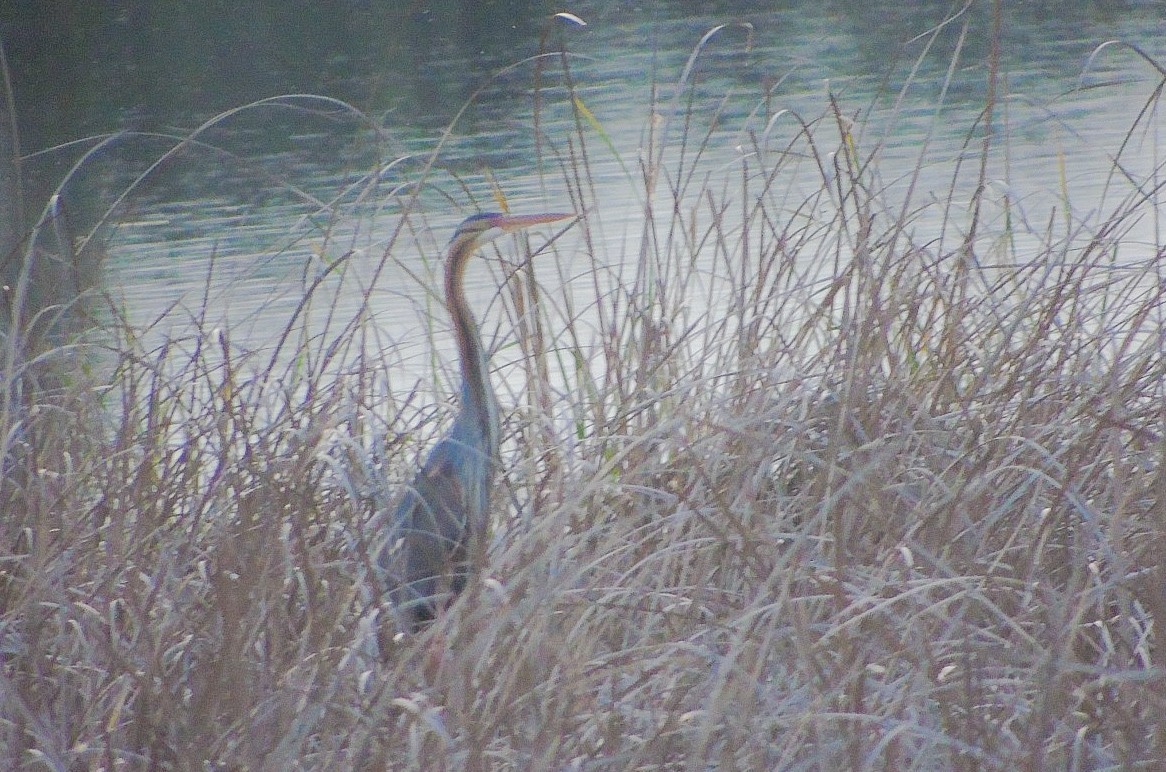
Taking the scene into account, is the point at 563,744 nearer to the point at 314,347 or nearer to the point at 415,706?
the point at 415,706

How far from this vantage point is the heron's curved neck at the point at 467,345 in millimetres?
2080

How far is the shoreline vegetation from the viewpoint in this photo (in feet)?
4.38

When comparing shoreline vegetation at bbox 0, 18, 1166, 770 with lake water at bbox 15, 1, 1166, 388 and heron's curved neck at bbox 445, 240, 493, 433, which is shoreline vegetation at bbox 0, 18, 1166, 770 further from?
lake water at bbox 15, 1, 1166, 388

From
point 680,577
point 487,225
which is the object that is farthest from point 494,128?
point 680,577

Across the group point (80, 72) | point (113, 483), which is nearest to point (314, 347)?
point (113, 483)

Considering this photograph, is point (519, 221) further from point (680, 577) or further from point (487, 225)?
point (680, 577)

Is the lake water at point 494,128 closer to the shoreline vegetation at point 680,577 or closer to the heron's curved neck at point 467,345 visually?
the heron's curved neck at point 467,345

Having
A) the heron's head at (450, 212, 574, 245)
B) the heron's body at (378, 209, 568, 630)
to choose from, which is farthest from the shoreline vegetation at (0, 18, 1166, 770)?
the heron's head at (450, 212, 574, 245)

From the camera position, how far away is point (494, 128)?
670 cm

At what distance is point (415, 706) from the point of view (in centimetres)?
128

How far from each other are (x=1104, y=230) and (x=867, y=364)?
0.35m

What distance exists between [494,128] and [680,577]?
517 centimetres

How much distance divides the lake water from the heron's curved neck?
0.29 ft

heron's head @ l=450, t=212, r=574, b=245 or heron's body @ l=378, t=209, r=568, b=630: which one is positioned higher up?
heron's head @ l=450, t=212, r=574, b=245
